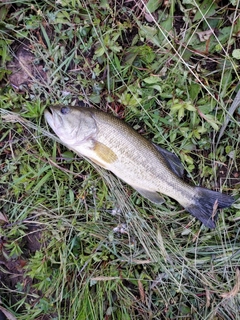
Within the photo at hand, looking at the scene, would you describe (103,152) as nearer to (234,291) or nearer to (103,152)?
(103,152)

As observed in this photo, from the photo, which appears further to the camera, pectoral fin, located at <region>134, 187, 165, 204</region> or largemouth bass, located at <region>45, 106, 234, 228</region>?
pectoral fin, located at <region>134, 187, 165, 204</region>

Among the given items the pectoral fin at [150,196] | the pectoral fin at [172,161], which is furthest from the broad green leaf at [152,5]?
the pectoral fin at [150,196]

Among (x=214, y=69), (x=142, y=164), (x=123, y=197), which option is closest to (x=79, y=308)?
(x=123, y=197)

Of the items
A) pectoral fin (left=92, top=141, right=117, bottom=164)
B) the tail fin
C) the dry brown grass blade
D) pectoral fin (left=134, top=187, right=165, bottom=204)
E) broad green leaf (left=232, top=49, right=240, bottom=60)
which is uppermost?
broad green leaf (left=232, top=49, right=240, bottom=60)

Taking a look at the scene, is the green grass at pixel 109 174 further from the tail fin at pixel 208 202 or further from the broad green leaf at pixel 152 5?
the tail fin at pixel 208 202

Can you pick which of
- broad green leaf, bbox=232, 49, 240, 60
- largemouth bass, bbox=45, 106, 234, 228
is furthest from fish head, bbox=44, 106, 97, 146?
broad green leaf, bbox=232, 49, 240, 60

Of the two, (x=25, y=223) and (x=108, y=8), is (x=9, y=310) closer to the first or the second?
(x=25, y=223)

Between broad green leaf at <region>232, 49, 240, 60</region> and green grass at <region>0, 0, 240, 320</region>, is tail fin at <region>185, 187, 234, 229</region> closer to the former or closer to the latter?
green grass at <region>0, 0, 240, 320</region>

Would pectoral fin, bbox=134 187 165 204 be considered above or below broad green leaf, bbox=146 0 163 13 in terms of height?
below

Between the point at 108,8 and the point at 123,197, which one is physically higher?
the point at 108,8
